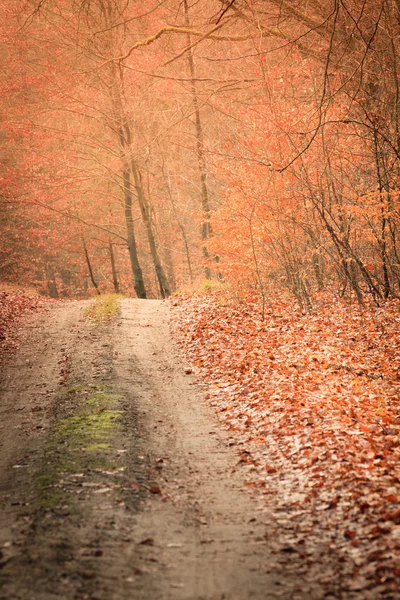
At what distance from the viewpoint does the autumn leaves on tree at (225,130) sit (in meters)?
9.93

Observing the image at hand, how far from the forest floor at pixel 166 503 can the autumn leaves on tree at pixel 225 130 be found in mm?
4531

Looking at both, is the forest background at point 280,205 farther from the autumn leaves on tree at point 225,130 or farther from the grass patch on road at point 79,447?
the grass patch on road at point 79,447

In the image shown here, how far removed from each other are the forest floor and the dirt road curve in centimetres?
2

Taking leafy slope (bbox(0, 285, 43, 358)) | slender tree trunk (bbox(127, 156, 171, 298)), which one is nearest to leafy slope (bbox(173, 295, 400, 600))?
leafy slope (bbox(0, 285, 43, 358))

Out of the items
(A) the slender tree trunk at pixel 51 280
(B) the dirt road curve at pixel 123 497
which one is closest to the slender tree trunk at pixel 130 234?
(A) the slender tree trunk at pixel 51 280

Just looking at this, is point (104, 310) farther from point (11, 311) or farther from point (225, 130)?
point (225, 130)

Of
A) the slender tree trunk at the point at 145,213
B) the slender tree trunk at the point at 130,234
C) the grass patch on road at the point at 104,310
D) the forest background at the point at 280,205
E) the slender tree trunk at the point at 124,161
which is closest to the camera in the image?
the forest background at the point at 280,205

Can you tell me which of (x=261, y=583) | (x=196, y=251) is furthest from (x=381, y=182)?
(x=196, y=251)

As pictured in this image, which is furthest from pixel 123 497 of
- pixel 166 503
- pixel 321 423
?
pixel 321 423

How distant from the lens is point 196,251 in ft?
115

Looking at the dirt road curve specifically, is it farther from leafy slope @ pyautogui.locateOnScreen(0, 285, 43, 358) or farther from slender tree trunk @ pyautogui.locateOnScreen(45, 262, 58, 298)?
slender tree trunk @ pyautogui.locateOnScreen(45, 262, 58, 298)

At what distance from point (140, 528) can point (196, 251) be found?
31.1 meters

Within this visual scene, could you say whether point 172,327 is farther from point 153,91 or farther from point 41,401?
point 153,91

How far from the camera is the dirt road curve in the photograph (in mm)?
3588
